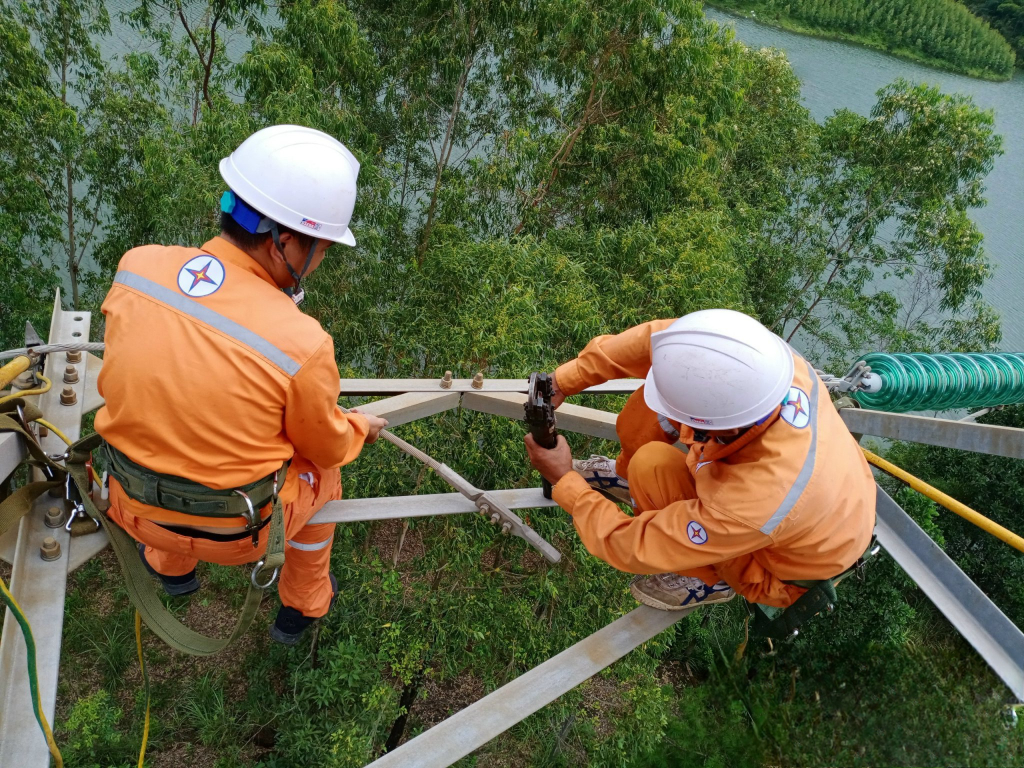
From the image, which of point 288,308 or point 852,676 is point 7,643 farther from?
point 852,676

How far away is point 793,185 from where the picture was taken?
14500 mm

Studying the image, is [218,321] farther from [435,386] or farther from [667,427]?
[667,427]

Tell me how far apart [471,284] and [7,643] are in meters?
4.12

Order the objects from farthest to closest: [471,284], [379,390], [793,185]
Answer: [793,185] → [471,284] → [379,390]

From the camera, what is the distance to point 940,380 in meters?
2.78

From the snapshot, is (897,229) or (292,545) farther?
(897,229)

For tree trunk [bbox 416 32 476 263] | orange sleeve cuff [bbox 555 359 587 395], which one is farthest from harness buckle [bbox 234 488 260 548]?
tree trunk [bbox 416 32 476 263]

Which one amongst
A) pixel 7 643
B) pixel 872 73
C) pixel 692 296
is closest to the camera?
pixel 7 643

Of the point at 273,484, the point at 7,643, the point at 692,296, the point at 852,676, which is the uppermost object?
the point at 273,484

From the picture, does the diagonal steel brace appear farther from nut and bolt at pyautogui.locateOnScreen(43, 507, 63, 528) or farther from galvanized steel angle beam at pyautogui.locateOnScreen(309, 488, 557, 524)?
nut and bolt at pyautogui.locateOnScreen(43, 507, 63, 528)

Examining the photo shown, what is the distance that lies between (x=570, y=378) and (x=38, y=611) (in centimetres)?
180

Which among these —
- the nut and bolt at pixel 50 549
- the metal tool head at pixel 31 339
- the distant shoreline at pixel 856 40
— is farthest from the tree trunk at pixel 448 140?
the distant shoreline at pixel 856 40

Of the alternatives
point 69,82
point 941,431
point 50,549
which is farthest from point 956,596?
point 69,82

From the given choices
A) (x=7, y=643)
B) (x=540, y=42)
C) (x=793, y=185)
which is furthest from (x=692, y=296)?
(x=793, y=185)
